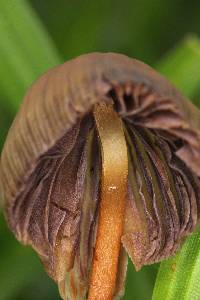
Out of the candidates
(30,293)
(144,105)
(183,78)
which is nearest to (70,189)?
(144,105)

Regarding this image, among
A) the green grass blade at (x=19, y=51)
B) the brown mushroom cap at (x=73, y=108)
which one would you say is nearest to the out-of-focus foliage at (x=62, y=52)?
the green grass blade at (x=19, y=51)

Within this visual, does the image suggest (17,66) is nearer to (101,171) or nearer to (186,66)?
(186,66)

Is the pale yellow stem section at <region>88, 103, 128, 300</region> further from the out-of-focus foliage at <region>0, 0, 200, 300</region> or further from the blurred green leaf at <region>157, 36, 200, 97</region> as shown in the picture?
the blurred green leaf at <region>157, 36, 200, 97</region>

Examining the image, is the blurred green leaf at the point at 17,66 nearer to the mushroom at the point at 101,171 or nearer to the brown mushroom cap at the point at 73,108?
the mushroom at the point at 101,171

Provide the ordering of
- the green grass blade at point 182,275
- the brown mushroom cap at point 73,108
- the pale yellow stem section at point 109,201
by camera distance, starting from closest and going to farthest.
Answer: the brown mushroom cap at point 73,108, the pale yellow stem section at point 109,201, the green grass blade at point 182,275

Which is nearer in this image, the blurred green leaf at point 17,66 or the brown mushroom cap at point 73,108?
the brown mushroom cap at point 73,108

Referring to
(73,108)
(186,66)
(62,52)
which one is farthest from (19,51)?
(73,108)

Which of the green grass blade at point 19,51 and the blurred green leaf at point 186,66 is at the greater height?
the green grass blade at point 19,51

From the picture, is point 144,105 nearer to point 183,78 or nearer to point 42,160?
point 42,160
